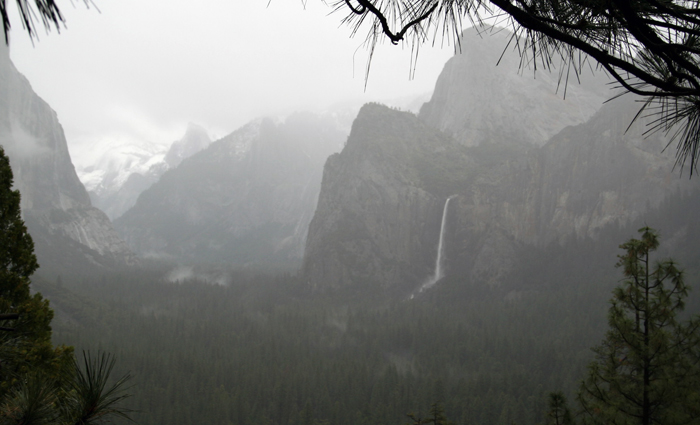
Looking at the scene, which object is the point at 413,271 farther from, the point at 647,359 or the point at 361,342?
the point at 647,359

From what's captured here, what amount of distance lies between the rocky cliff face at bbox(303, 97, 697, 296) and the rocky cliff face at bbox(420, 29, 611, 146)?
11365 millimetres

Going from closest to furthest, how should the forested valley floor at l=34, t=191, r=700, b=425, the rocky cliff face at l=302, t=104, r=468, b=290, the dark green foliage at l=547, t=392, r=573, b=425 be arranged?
the dark green foliage at l=547, t=392, r=573, b=425 < the forested valley floor at l=34, t=191, r=700, b=425 < the rocky cliff face at l=302, t=104, r=468, b=290

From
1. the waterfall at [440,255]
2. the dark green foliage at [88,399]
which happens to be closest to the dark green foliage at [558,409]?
the dark green foliage at [88,399]

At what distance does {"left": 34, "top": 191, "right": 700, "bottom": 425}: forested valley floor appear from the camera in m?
45.9

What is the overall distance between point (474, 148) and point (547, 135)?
2182cm

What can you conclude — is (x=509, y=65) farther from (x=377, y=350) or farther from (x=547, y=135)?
(x=377, y=350)

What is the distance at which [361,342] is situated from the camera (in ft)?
241

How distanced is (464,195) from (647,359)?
99.1 m

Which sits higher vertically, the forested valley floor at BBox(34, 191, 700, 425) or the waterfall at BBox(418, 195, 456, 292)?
the waterfall at BBox(418, 195, 456, 292)

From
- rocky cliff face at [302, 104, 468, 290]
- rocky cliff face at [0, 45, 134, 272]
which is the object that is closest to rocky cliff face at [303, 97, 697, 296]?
rocky cliff face at [302, 104, 468, 290]

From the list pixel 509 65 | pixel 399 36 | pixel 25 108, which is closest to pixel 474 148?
pixel 509 65

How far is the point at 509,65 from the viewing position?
468ft

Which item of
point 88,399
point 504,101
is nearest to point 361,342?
point 88,399

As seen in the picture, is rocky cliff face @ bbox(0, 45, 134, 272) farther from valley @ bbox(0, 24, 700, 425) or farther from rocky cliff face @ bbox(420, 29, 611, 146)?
rocky cliff face @ bbox(420, 29, 611, 146)
